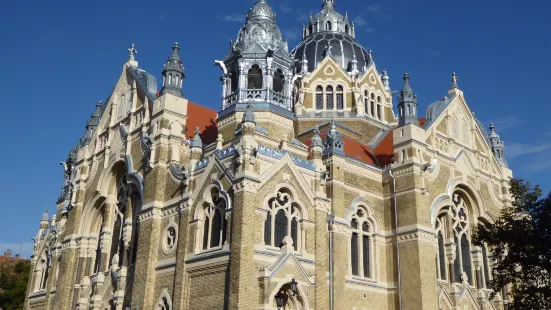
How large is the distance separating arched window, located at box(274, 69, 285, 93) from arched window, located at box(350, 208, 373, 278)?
6.85 meters

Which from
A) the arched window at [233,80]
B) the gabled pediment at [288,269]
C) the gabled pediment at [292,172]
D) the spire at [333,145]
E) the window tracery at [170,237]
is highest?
the arched window at [233,80]

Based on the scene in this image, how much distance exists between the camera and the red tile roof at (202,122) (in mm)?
31391

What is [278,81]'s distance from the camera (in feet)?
95.0

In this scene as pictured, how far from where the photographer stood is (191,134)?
3117 cm

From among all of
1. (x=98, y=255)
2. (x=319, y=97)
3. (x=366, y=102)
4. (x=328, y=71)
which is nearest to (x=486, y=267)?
(x=366, y=102)

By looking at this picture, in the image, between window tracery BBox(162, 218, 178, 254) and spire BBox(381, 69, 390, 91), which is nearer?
window tracery BBox(162, 218, 178, 254)

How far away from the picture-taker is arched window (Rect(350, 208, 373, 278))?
26.8 meters

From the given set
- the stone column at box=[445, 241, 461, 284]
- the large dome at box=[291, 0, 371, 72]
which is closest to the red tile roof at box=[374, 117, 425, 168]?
the stone column at box=[445, 241, 461, 284]

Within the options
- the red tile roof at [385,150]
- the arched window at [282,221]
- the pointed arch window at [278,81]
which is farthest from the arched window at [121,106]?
the red tile roof at [385,150]

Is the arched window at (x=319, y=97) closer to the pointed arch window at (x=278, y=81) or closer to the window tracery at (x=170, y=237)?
the pointed arch window at (x=278, y=81)

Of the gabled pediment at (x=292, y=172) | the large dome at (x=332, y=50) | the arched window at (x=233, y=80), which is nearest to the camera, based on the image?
the gabled pediment at (x=292, y=172)

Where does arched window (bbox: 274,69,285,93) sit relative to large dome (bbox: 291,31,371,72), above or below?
below

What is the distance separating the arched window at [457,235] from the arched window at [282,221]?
872 cm

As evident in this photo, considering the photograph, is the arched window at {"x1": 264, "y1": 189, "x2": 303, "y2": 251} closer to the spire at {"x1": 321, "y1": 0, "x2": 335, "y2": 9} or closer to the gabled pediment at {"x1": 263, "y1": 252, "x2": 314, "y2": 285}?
the gabled pediment at {"x1": 263, "y1": 252, "x2": 314, "y2": 285}
